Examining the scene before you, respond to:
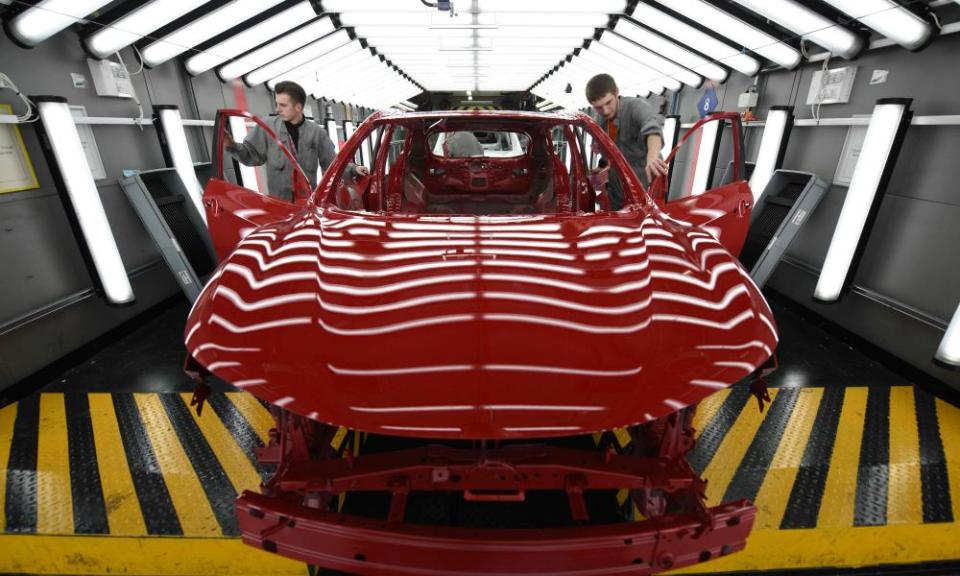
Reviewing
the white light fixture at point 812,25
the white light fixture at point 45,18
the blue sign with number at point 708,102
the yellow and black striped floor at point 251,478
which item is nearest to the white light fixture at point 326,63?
the white light fixture at point 45,18

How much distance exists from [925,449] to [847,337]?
126 cm

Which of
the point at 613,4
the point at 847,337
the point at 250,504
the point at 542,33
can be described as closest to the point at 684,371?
the point at 250,504

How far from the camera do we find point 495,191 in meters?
3.43

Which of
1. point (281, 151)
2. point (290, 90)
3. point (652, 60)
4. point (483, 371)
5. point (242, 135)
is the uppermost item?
point (652, 60)

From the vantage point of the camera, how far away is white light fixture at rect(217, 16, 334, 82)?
4.66 m

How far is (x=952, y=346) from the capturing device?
227 cm

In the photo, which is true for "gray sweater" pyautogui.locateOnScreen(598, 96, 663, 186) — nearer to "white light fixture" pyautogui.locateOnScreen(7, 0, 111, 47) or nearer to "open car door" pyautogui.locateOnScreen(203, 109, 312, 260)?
"open car door" pyautogui.locateOnScreen(203, 109, 312, 260)

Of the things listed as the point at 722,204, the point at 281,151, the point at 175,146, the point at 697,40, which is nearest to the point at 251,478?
the point at 722,204

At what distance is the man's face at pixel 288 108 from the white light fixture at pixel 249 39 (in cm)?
142

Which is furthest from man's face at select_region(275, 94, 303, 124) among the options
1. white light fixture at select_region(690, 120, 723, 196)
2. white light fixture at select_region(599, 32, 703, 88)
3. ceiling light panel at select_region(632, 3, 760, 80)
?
white light fixture at select_region(599, 32, 703, 88)

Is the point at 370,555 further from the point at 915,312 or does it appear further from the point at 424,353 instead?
the point at 915,312

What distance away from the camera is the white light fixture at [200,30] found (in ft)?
11.6

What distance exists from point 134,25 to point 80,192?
1308mm

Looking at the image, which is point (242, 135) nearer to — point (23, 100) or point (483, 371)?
point (23, 100)
